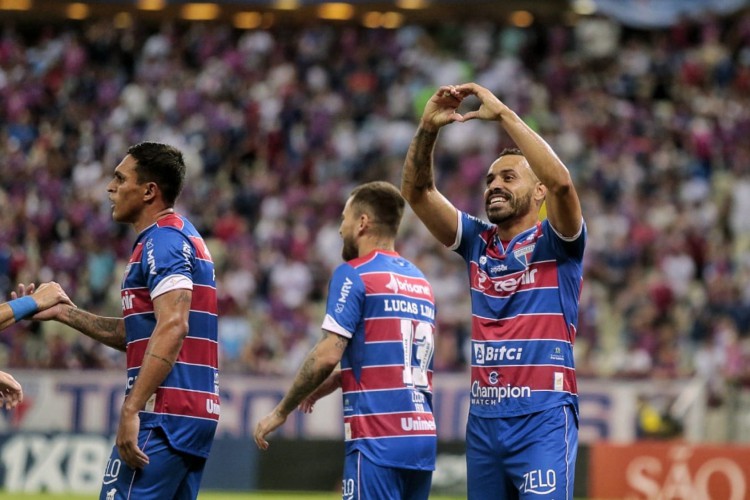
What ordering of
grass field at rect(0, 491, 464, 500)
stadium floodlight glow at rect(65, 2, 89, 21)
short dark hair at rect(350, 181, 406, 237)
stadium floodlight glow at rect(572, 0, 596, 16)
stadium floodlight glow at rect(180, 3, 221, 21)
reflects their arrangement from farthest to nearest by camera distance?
stadium floodlight glow at rect(65, 2, 89, 21) < stadium floodlight glow at rect(180, 3, 221, 21) < stadium floodlight glow at rect(572, 0, 596, 16) < grass field at rect(0, 491, 464, 500) < short dark hair at rect(350, 181, 406, 237)

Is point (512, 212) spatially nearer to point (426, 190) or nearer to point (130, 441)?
point (426, 190)

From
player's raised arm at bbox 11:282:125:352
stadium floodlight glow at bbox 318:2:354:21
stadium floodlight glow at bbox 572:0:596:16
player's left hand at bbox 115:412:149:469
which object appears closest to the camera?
player's left hand at bbox 115:412:149:469

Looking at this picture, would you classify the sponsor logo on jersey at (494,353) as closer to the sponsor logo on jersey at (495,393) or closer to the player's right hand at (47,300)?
the sponsor logo on jersey at (495,393)

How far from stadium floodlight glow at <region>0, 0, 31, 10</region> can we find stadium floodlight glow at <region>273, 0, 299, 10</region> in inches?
229

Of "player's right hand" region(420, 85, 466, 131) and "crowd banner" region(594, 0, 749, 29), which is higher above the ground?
"crowd banner" region(594, 0, 749, 29)

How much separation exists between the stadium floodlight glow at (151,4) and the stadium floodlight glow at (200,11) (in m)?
0.51

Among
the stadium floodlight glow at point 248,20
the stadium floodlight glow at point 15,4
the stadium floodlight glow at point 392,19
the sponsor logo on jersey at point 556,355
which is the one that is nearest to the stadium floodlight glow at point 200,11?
the stadium floodlight glow at point 248,20

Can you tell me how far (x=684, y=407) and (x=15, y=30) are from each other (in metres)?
18.8

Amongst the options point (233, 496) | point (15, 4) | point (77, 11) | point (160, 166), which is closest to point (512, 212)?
point (160, 166)

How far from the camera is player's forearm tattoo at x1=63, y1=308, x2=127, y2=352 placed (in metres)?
6.94

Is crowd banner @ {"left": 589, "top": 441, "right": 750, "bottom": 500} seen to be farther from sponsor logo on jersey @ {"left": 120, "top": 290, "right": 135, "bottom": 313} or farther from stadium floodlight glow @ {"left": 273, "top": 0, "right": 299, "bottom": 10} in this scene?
stadium floodlight glow @ {"left": 273, "top": 0, "right": 299, "bottom": 10}

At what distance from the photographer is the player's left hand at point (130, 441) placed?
610 centimetres

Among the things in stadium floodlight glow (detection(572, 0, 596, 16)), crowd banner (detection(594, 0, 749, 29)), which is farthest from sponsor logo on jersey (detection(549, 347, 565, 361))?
stadium floodlight glow (detection(572, 0, 596, 16))

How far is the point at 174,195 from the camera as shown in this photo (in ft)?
22.2
